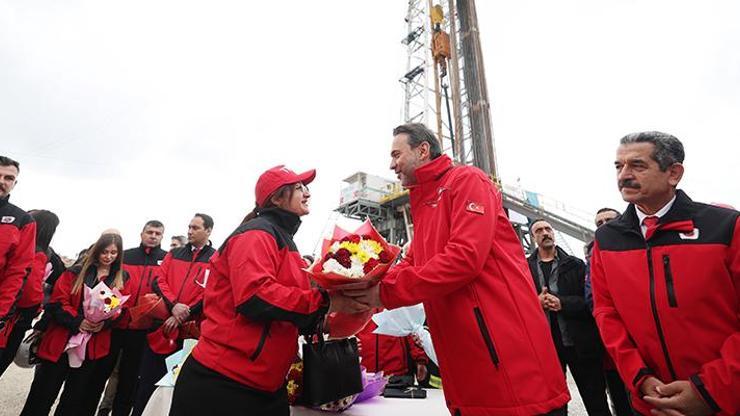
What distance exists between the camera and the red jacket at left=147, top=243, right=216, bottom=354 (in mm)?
3929

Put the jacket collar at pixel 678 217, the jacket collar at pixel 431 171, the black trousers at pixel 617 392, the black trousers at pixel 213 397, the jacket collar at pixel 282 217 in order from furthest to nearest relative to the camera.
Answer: the black trousers at pixel 617 392 → the jacket collar at pixel 282 217 → the jacket collar at pixel 431 171 → the black trousers at pixel 213 397 → the jacket collar at pixel 678 217

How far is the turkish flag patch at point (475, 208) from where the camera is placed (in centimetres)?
172

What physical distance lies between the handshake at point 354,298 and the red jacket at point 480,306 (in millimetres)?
42

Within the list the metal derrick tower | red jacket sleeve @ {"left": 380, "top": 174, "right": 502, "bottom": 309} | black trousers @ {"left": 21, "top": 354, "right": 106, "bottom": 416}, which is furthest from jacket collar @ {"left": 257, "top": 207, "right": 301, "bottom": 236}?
the metal derrick tower

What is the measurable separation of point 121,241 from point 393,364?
10.2 ft

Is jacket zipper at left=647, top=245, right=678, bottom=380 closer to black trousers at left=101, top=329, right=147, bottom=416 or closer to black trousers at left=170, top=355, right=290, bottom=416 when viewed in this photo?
black trousers at left=170, top=355, right=290, bottom=416

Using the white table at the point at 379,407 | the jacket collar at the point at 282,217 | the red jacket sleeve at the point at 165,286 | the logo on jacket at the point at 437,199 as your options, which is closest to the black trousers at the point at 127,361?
the red jacket sleeve at the point at 165,286

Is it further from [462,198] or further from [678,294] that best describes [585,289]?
[462,198]

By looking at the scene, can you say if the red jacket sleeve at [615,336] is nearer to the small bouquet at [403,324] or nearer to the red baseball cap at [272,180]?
the small bouquet at [403,324]

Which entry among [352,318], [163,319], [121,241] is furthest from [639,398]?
[121,241]

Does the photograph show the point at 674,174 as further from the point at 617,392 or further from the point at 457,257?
the point at 617,392

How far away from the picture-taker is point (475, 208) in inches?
68.0

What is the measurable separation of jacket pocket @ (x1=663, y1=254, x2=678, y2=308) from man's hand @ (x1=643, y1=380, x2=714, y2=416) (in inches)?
11.5

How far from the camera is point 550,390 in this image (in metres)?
1.54
